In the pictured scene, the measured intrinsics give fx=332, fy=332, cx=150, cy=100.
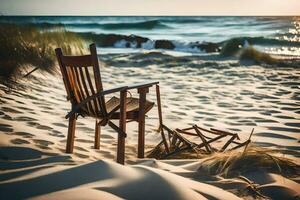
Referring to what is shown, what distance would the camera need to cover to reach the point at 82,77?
323 cm

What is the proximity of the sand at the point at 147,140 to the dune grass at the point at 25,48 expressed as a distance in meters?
0.37

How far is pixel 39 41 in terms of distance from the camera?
852 cm

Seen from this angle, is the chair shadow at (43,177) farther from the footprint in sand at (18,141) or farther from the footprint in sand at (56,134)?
the footprint in sand at (56,134)

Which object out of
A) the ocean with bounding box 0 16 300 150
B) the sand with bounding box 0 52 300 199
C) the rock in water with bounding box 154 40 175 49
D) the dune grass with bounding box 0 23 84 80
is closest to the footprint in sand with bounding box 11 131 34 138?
the sand with bounding box 0 52 300 199

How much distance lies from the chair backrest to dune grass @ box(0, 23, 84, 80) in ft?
10.4

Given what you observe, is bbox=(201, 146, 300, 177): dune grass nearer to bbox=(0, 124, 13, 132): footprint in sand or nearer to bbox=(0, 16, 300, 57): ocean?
bbox=(0, 124, 13, 132): footprint in sand

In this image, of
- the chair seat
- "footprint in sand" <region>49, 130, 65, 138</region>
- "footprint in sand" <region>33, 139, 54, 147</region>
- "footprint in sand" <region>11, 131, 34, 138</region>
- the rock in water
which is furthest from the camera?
the rock in water

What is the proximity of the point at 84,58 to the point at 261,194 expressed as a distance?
1.90m

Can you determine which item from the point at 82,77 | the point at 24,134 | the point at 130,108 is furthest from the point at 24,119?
the point at 130,108

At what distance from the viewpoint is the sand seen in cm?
230

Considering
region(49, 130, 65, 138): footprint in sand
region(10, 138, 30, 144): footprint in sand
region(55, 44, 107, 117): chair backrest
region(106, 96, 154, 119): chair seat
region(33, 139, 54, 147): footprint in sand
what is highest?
region(55, 44, 107, 117): chair backrest

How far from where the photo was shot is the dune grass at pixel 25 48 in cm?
653

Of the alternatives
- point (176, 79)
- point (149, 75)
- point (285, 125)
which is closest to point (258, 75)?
point (176, 79)

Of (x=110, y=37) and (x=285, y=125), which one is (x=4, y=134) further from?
(x=110, y=37)
